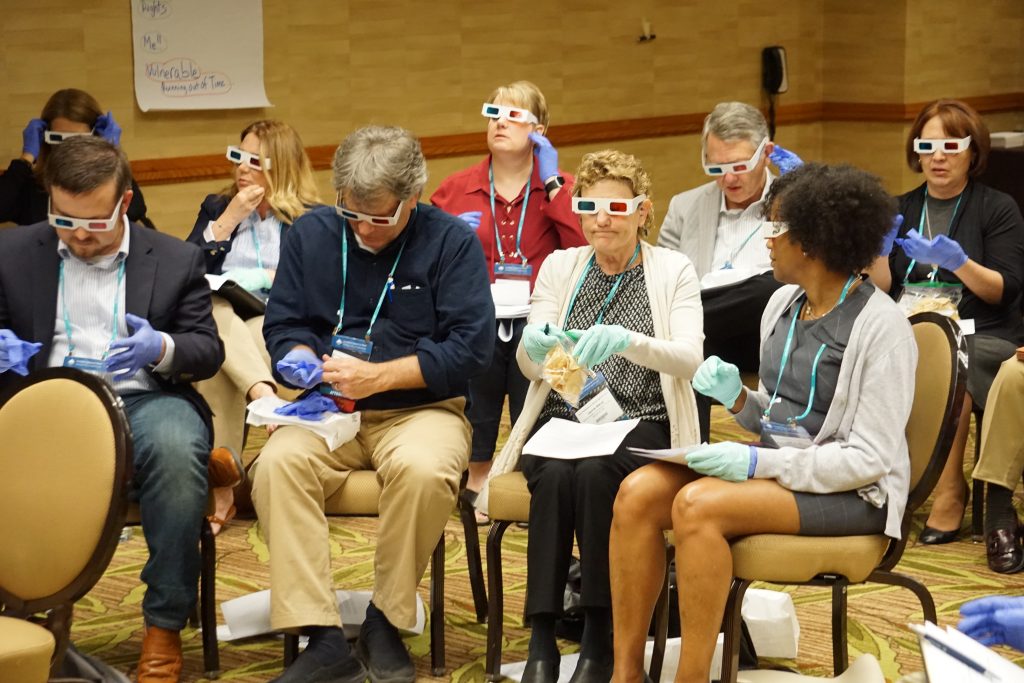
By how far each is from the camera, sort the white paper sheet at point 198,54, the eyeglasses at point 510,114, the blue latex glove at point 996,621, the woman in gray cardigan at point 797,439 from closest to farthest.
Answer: the blue latex glove at point 996,621
the woman in gray cardigan at point 797,439
the eyeglasses at point 510,114
the white paper sheet at point 198,54

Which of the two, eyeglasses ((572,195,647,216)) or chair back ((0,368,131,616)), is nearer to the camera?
chair back ((0,368,131,616))

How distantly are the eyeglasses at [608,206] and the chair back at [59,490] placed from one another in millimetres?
1308

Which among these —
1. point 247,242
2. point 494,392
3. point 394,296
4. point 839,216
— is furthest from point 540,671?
point 247,242

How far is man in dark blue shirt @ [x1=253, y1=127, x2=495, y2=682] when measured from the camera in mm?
3504

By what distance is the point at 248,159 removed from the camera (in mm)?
5133

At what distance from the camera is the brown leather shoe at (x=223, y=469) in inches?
144

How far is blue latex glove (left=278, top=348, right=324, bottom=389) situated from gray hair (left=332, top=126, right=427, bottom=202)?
17.8 inches

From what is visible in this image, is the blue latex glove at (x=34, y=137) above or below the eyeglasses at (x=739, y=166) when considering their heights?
above

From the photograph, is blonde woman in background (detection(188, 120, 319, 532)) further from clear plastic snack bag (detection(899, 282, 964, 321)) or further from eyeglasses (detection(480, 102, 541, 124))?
clear plastic snack bag (detection(899, 282, 964, 321))

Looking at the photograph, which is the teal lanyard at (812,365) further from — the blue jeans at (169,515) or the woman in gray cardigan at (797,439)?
the blue jeans at (169,515)

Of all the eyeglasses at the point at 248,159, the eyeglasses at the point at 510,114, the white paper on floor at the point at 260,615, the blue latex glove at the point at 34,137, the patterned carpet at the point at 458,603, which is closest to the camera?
the patterned carpet at the point at 458,603

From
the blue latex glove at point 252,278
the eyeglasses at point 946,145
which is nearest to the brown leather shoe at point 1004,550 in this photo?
the eyeglasses at point 946,145

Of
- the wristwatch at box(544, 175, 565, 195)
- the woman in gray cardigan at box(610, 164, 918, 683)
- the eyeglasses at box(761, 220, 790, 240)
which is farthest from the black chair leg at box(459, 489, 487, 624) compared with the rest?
the wristwatch at box(544, 175, 565, 195)

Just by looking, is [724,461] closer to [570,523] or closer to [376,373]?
[570,523]
